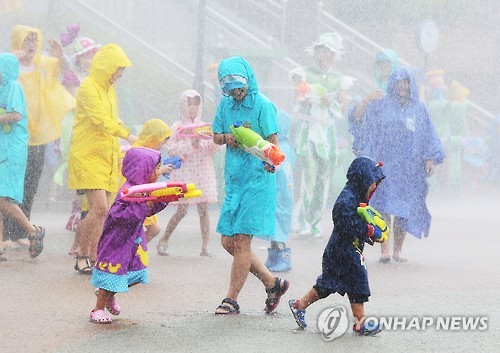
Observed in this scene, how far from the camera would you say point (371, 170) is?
693 centimetres

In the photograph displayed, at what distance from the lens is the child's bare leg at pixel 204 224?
429 inches

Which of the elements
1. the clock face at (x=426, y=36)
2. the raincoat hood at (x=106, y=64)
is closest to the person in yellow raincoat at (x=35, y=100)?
the raincoat hood at (x=106, y=64)

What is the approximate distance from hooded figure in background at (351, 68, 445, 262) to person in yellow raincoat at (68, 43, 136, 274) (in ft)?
9.12

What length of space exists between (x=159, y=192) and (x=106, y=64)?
2.41 metres

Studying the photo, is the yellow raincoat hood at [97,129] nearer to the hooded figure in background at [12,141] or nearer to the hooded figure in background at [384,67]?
the hooded figure in background at [12,141]

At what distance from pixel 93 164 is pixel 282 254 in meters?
1.86

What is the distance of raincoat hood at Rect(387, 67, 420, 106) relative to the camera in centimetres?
1077

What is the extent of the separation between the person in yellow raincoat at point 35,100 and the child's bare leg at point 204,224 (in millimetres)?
1523

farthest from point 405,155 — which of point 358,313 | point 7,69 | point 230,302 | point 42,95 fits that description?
point 358,313

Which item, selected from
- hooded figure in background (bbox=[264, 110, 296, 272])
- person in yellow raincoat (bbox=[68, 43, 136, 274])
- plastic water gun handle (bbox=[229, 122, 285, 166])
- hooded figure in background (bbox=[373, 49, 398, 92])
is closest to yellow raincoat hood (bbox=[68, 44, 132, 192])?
person in yellow raincoat (bbox=[68, 43, 136, 274])

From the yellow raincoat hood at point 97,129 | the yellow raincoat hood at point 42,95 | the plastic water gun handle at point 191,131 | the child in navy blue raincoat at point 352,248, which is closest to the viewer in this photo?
the child in navy blue raincoat at point 352,248

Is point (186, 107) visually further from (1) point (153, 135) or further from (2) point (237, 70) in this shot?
(2) point (237, 70)

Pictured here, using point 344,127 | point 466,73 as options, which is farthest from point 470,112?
point 344,127

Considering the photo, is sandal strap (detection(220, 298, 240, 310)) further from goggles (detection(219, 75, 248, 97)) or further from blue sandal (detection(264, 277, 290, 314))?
goggles (detection(219, 75, 248, 97))
